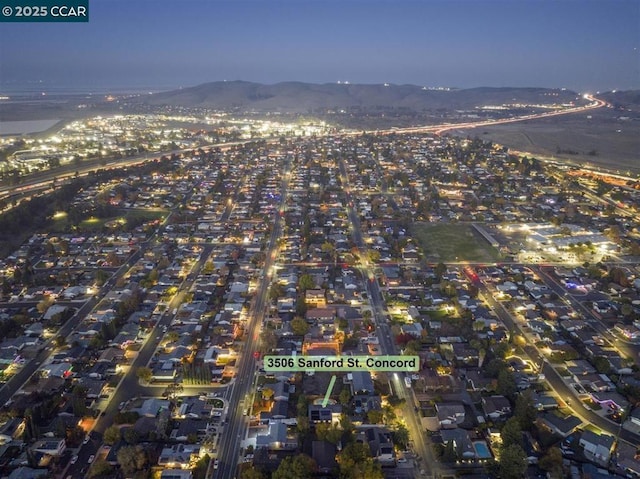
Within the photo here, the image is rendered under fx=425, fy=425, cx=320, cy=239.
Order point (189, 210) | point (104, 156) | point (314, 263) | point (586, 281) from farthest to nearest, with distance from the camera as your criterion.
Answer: point (104, 156)
point (189, 210)
point (314, 263)
point (586, 281)

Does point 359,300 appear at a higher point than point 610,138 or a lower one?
lower

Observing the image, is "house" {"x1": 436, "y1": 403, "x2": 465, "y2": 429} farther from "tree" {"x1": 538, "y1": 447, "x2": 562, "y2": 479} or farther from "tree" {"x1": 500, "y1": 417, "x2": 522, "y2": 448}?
"tree" {"x1": 538, "y1": 447, "x2": 562, "y2": 479}

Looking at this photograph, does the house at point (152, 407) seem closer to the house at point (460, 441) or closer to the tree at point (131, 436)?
the tree at point (131, 436)

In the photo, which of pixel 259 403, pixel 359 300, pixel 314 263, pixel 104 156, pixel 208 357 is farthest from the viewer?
pixel 104 156

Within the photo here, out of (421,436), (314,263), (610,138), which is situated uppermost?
(610,138)

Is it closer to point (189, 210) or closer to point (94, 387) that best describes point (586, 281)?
point (94, 387)

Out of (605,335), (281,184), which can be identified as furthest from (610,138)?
(605,335)

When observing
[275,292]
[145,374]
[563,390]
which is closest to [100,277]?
[145,374]

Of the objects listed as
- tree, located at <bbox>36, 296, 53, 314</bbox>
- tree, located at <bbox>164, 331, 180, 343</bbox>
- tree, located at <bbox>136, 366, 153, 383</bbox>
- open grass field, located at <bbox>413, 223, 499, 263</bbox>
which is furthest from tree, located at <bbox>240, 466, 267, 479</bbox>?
open grass field, located at <bbox>413, 223, 499, 263</bbox>
